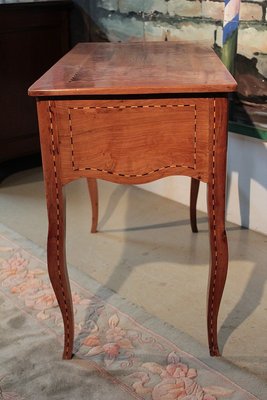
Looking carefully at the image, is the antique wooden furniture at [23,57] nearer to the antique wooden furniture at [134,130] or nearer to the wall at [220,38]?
the wall at [220,38]

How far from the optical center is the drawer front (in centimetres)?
117

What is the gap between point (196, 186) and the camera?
6.47ft

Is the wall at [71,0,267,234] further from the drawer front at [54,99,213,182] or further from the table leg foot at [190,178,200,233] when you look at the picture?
the drawer front at [54,99,213,182]

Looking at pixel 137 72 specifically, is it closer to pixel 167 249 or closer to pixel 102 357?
pixel 102 357

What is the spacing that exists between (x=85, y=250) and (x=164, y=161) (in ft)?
2.91

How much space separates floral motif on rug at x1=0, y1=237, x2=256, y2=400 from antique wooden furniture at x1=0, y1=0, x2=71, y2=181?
1.11 meters

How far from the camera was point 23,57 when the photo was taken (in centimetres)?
266

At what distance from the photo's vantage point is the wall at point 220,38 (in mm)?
1909

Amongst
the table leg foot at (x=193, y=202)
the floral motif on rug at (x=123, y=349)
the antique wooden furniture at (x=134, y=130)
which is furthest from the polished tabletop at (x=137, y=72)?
the floral motif on rug at (x=123, y=349)

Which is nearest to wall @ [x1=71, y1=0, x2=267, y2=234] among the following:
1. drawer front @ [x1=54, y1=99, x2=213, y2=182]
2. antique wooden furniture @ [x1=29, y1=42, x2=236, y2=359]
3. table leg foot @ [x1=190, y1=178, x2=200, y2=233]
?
table leg foot @ [x1=190, y1=178, x2=200, y2=233]

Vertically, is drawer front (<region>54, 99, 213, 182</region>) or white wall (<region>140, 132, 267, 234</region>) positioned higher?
drawer front (<region>54, 99, 213, 182</region>)

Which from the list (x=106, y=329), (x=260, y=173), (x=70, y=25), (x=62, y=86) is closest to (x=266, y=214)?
(x=260, y=173)

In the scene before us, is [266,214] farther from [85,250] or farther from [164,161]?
[164,161]

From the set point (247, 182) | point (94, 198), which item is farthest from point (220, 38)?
point (94, 198)
